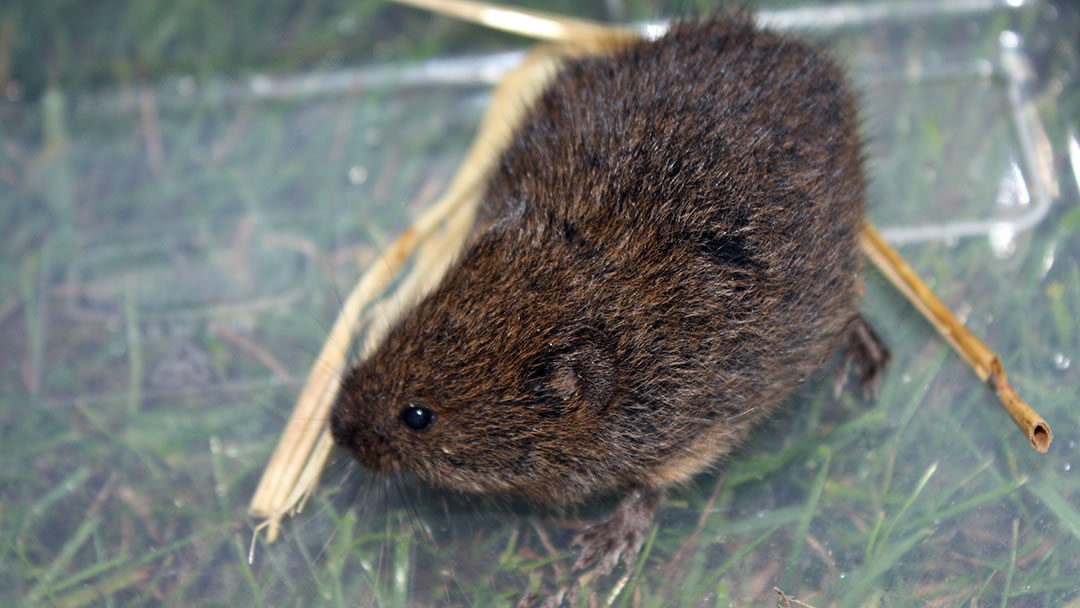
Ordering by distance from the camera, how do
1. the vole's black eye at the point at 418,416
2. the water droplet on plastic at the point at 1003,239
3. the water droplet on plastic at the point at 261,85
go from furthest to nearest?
1. the water droplet on plastic at the point at 261,85
2. the water droplet on plastic at the point at 1003,239
3. the vole's black eye at the point at 418,416

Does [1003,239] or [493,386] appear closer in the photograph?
[493,386]

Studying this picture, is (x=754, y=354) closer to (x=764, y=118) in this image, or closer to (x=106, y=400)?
(x=764, y=118)

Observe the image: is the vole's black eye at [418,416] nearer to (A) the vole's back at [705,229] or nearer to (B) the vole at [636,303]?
(B) the vole at [636,303]

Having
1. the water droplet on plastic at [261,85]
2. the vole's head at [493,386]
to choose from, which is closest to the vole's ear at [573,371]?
the vole's head at [493,386]

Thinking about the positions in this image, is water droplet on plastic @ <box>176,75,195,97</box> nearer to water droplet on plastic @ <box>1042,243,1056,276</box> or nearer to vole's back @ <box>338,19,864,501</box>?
vole's back @ <box>338,19,864,501</box>

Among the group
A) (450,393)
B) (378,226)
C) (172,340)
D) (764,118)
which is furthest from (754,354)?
(172,340)

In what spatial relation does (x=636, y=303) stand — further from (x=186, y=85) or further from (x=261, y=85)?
(x=186, y=85)

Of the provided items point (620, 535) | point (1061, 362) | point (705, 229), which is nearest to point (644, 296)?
point (705, 229)
